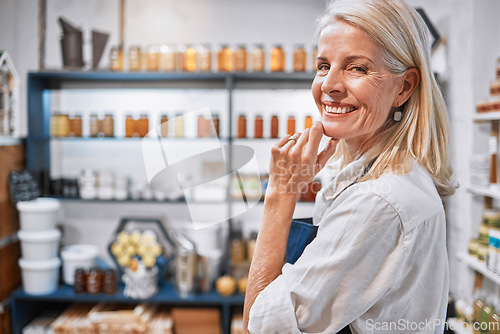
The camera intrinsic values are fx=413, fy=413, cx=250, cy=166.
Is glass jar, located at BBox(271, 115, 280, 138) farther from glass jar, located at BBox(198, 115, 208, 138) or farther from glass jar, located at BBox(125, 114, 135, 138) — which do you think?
glass jar, located at BBox(125, 114, 135, 138)

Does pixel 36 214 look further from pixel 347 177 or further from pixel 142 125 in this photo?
pixel 347 177

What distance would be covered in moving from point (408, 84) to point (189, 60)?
2462mm

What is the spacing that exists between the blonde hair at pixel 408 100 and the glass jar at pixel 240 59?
89.3 inches

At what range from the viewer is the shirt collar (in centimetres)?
82

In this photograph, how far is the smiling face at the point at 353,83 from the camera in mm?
758

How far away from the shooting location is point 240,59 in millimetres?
3068

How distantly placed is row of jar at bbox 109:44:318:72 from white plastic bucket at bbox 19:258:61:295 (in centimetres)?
151

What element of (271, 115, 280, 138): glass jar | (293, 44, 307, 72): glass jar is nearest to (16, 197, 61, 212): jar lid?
(271, 115, 280, 138): glass jar

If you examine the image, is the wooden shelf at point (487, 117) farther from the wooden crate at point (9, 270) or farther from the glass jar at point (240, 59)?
the wooden crate at point (9, 270)


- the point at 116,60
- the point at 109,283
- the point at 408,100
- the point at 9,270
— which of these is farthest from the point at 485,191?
the point at 9,270

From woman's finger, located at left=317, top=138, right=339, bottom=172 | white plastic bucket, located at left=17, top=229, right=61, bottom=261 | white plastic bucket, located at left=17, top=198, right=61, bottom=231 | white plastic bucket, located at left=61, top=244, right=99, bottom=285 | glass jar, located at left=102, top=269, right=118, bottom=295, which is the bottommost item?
glass jar, located at left=102, top=269, right=118, bottom=295

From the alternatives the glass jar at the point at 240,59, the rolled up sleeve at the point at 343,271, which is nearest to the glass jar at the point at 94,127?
the glass jar at the point at 240,59

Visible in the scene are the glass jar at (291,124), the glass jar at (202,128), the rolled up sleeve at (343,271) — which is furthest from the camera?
the glass jar at (291,124)

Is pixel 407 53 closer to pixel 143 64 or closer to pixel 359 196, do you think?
pixel 359 196
